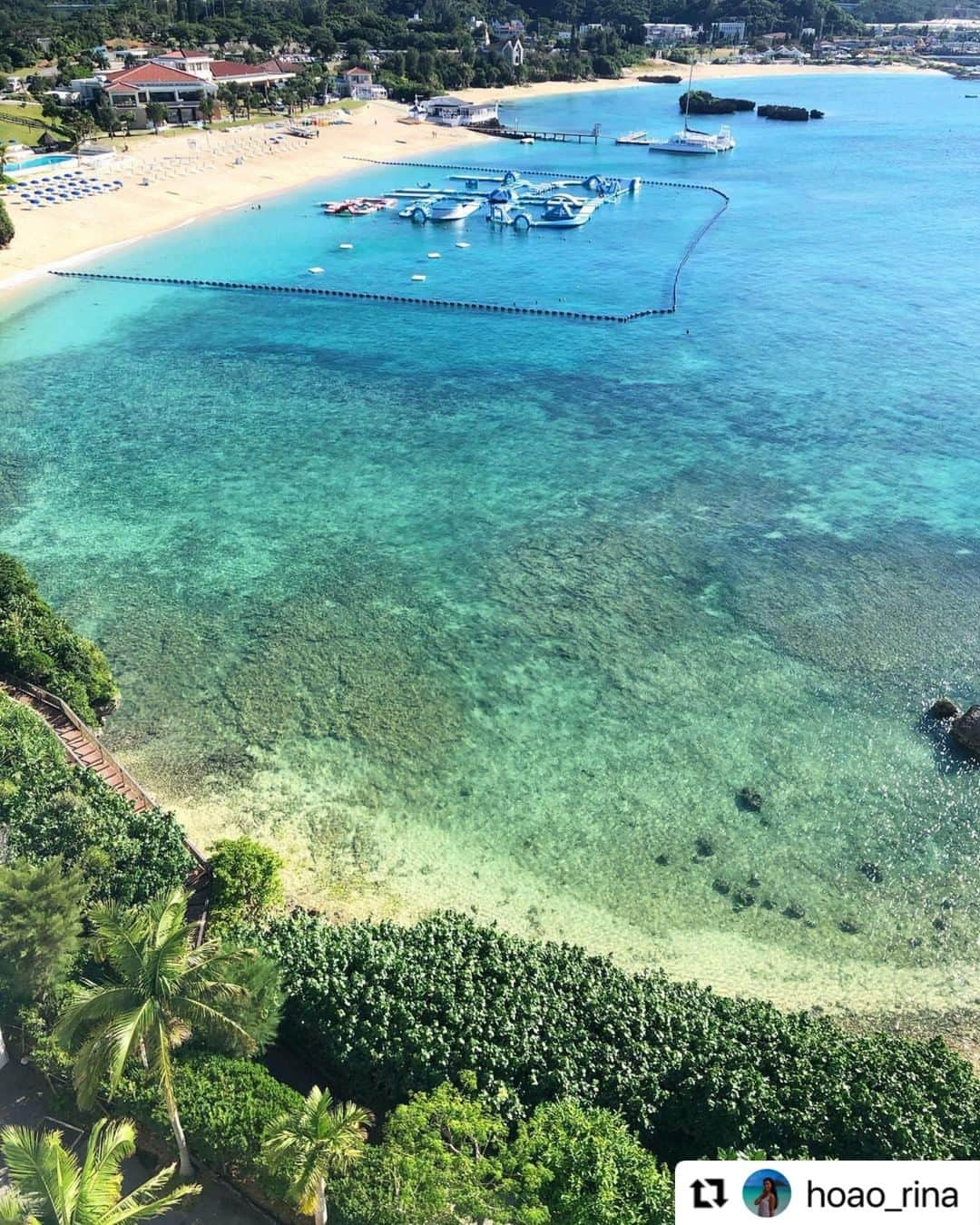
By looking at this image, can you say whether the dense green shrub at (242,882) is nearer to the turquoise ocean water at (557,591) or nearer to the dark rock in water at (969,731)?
the turquoise ocean water at (557,591)

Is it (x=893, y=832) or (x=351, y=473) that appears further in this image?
(x=351, y=473)

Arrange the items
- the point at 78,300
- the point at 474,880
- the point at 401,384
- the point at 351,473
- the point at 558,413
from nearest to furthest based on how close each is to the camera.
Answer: the point at 474,880 < the point at 351,473 < the point at 558,413 < the point at 401,384 < the point at 78,300

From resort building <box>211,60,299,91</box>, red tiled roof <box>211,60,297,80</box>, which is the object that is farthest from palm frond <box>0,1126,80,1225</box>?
red tiled roof <box>211,60,297,80</box>

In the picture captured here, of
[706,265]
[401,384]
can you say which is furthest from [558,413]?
[706,265]

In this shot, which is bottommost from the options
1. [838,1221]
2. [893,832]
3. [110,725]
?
[893,832]

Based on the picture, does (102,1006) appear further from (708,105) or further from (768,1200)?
(708,105)

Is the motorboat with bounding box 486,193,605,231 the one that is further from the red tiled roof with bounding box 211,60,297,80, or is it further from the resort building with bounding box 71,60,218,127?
the red tiled roof with bounding box 211,60,297,80

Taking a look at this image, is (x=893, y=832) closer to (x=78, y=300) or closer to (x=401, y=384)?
(x=401, y=384)
